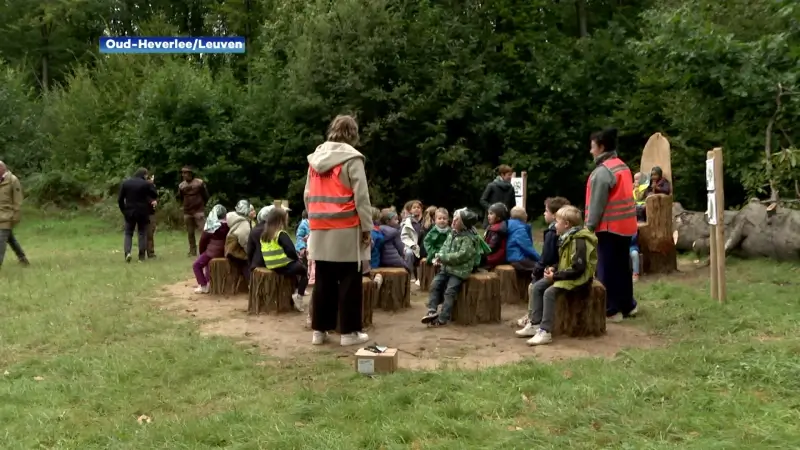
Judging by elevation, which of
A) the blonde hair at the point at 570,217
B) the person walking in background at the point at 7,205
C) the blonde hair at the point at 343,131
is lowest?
the blonde hair at the point at 570,217

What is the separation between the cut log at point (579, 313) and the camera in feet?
21.2

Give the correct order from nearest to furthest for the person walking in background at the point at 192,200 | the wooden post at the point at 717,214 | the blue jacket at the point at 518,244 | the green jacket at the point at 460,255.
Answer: the green jacket at the point at 460,255, the wooden post at the point at 717,214, the blue jacket at the point at 518,244, the person walking in background at the point at 192,200

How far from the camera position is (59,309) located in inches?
311

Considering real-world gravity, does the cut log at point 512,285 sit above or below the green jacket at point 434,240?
below

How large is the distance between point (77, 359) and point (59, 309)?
239cm

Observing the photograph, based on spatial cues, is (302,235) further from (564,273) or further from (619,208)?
(619,208)

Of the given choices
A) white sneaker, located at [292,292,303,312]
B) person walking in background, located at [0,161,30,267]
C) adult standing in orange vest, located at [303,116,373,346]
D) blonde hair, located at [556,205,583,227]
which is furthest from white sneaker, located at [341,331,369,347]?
person walking in background, located at [0,161,30,267]

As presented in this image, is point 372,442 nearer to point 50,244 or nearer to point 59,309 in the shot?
point 59,309

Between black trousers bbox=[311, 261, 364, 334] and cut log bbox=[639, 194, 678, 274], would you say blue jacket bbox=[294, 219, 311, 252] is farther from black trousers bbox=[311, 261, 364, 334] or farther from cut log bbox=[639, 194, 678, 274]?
cut log bbox=[639, 194, 678, 274]

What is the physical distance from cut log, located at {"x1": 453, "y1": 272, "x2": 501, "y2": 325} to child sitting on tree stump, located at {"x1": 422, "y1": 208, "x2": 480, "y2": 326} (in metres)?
0.06

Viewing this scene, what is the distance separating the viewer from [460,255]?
702cm

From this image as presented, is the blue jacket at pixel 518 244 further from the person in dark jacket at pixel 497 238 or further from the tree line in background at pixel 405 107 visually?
the tree line in background at pixel 405 107

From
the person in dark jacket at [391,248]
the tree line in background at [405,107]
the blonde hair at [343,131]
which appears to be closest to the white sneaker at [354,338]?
the blonde hair at [343,131]

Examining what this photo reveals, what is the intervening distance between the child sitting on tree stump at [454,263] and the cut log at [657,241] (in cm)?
419
